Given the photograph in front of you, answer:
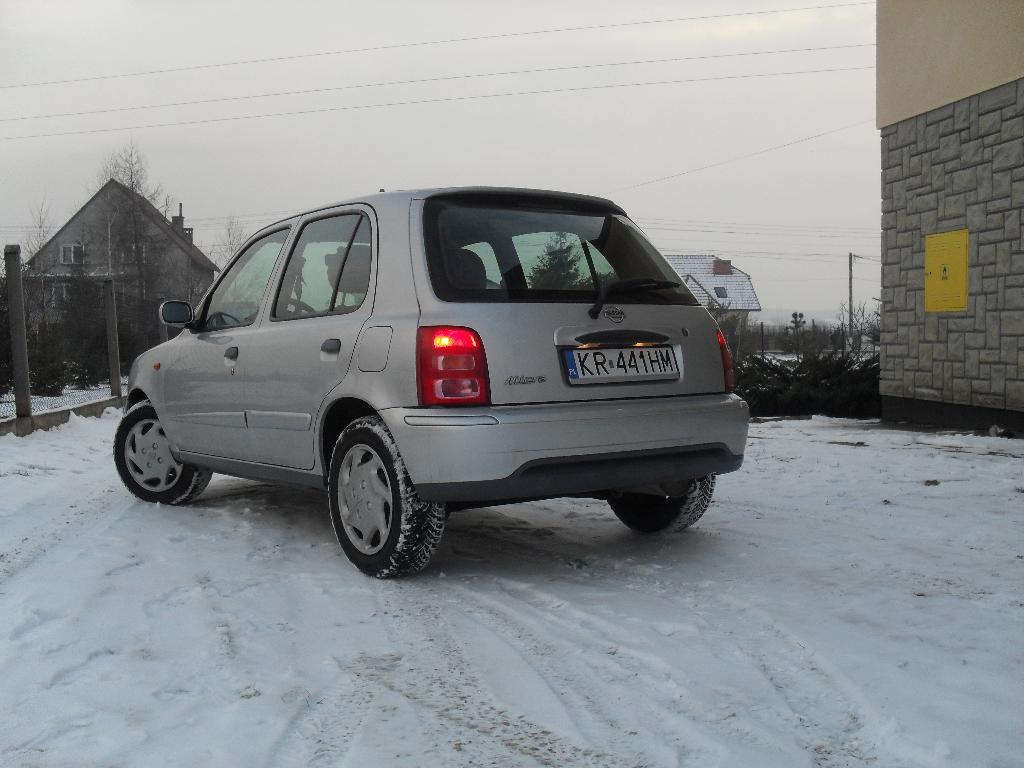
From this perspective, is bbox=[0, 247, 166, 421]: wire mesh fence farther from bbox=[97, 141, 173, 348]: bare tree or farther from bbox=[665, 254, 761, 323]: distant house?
bbox=[665, 254, 761, 323]: distant house

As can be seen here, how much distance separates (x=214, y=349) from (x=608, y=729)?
375 centimetres

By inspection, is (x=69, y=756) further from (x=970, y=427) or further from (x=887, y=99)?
(x=887, y=99)

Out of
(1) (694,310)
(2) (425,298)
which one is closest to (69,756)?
(2) (425,298)

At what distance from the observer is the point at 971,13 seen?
999 cm

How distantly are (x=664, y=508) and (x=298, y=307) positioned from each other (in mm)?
2178

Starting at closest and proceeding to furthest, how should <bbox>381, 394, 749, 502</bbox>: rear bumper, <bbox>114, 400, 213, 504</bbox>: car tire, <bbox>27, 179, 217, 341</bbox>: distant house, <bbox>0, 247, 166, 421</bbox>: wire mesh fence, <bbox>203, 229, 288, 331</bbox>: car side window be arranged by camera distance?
<bbox>381, 394, 749, 502</bbox>: rear bumper
<bbox>203, 229, 288, 331</bbox>: car side window
<bbox>114, 400, 213, 504</bbox>: car tire
<bbox>0, 247, 166, 421</bbox>: wire mesh fence
<bbox>27, 179, 217, 341</bbox>: distant house

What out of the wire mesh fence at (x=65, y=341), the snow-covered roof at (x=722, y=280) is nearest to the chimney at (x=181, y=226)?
the wire mesh fence at (x=65, y=341)

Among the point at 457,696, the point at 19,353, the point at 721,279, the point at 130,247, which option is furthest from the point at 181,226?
the point at 457,696

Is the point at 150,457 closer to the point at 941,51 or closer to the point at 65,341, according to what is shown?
the point at 941,51

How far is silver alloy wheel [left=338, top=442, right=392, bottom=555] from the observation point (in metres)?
4.31

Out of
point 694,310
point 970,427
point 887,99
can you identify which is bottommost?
point 970,427

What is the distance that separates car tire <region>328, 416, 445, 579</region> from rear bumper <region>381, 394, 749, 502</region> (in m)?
0.12

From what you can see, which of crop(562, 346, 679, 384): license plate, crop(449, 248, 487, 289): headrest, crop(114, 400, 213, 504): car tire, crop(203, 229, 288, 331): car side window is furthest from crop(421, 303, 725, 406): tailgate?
crop(114, 400, 213, 504): car tire

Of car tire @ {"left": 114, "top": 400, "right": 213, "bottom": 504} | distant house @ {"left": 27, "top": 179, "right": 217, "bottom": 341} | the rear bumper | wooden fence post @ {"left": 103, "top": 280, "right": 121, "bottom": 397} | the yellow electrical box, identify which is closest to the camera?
the rear bumper
